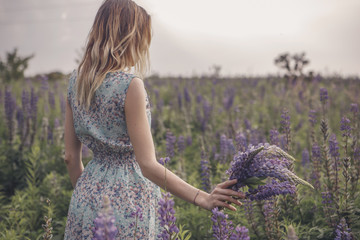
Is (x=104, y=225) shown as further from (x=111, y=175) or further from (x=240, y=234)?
(x=111, y=175)

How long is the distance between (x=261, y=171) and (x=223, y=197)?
224 millimetres

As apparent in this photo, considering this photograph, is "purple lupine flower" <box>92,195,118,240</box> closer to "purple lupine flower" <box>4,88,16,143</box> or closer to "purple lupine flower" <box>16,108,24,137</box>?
"purple lupine flower" <box>4,88,16,143</box>

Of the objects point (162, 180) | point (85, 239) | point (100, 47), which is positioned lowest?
point (85, 239)

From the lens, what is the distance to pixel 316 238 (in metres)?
2.99

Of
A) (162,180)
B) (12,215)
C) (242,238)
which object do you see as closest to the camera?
(242,238)

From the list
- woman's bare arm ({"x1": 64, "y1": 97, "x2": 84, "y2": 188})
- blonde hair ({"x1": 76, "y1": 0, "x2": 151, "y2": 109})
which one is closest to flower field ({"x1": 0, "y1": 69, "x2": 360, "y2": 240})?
woman's bare arm ({"x1": 64, "y1": 97, "x2": 84, "y2": 188})

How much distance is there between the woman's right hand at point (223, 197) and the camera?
5.15 ft

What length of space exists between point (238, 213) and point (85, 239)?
1798 millimetres

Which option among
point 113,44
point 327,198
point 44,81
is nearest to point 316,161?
point 327,198

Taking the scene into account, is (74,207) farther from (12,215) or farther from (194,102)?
(194,102)

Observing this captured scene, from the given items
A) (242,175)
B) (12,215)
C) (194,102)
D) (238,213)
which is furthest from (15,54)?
(242,175)

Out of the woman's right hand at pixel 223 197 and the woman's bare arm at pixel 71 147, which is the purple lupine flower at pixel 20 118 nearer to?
the woman's bare arm at pixel 71 147

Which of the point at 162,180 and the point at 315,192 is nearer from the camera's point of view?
the point at 162,180

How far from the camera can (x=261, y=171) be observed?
1.52 meters
